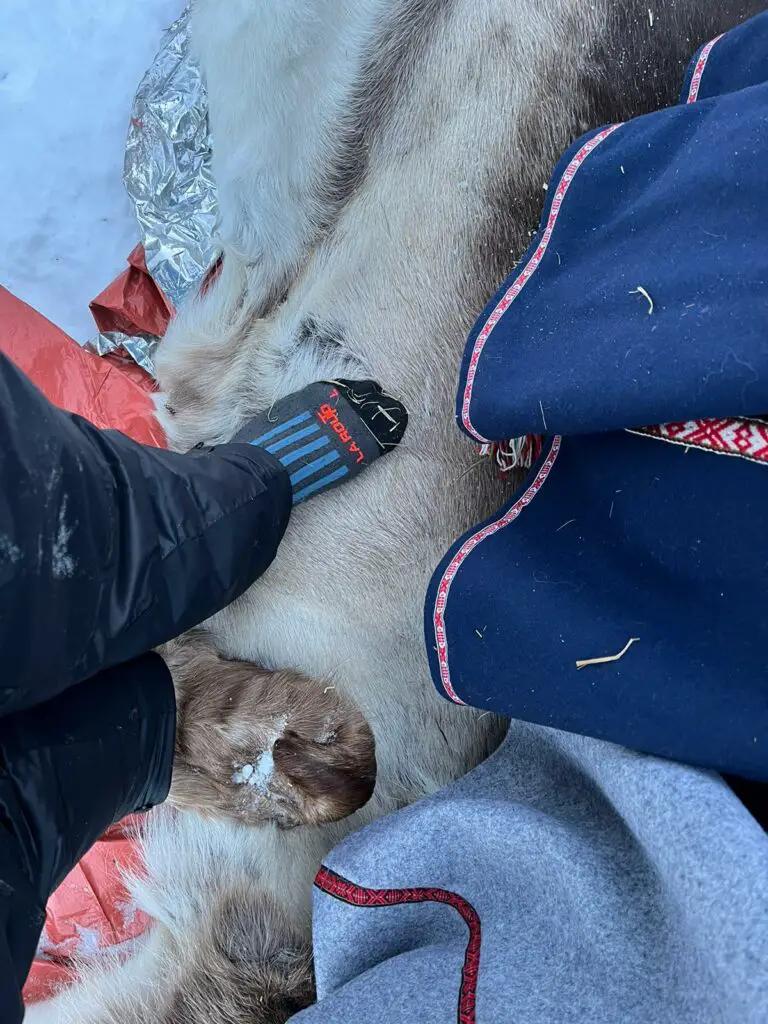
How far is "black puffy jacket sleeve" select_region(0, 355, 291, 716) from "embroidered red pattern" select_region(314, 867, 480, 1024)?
1.49 ft

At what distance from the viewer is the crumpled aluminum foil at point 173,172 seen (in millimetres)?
1849

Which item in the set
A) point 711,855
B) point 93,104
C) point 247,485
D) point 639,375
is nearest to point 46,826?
point 247,485

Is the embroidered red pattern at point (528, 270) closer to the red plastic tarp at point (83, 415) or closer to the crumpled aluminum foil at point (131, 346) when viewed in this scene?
the red plastic tarp at point (83, 415)

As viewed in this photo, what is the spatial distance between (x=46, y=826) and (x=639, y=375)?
986 mm

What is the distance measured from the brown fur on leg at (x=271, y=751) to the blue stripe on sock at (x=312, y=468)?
361 millimetres

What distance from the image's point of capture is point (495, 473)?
1.36 m

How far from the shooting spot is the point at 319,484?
141 cm

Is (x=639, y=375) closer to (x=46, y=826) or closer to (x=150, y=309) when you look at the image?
(x=46, y=826)

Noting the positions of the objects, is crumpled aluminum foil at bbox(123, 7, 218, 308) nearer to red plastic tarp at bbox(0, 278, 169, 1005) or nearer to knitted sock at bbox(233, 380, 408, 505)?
red plastic tarp at bbox(0, 278, 169, 1005)

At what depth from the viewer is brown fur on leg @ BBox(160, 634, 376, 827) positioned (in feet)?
4.34

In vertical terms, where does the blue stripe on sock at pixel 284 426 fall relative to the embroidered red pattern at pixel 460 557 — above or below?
above

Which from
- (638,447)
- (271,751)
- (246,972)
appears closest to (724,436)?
(638,447)

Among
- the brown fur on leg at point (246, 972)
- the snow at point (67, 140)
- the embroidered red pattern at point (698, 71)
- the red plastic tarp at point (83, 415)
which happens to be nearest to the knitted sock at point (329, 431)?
the red plastic tarp at point (83, 415)

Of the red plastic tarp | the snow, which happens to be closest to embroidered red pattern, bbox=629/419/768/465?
the red plastic tarp
